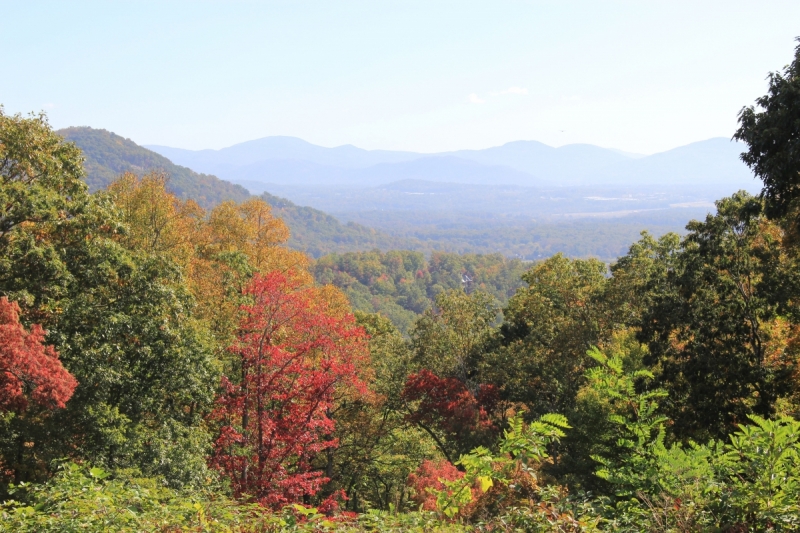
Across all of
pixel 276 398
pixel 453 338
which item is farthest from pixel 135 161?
pixel 276 398

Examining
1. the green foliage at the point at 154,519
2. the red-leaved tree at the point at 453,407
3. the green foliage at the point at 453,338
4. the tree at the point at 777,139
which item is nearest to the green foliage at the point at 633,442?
the green foliage at the point at 154,519

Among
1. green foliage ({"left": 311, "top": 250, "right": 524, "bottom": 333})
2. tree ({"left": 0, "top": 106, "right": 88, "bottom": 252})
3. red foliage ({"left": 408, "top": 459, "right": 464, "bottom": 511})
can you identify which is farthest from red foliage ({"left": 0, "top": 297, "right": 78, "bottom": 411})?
green foliage ({"left": 311, "top": 250, "right": 524, "bottom": 333})

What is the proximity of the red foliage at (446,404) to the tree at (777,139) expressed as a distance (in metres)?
11.3

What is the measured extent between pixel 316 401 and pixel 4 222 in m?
6.87

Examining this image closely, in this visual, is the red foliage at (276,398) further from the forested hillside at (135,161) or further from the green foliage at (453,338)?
the forested hillside at (135,161)

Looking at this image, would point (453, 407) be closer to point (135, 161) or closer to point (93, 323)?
point (93, 323)

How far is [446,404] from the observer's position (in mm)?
18859

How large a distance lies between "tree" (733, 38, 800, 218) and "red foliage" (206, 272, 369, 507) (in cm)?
880

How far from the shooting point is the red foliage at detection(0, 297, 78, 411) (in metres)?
8.26

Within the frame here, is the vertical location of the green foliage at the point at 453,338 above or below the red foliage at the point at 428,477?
above

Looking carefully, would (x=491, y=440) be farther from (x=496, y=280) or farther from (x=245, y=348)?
(x=496, y=280)

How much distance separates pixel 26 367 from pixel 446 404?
13.1 meters

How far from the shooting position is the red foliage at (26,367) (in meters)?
8.26

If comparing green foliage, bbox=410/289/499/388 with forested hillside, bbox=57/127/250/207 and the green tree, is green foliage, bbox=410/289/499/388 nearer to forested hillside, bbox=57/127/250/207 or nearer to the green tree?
the green tree
